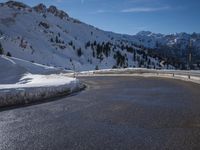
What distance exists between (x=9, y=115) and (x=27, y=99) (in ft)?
13.6

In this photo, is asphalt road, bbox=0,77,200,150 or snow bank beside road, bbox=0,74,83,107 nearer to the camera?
asphalt road, bbox=0,77,200,150

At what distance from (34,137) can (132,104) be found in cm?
697

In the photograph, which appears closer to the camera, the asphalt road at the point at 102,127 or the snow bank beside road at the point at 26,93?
the asphalt road at the point at 102,127

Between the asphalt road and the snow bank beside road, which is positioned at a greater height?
the snow bank beside road

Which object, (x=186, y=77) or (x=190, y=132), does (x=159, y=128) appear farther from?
(x=186, y=77)

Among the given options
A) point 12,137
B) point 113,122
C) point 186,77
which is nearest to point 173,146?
point 113,122

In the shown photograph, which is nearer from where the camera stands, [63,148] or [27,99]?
[63,148]

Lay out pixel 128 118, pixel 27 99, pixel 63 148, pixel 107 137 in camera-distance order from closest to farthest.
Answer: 1. pixel 63 148
2. pixel 107 137
3. pixel 128 118
4. pixel 27 99

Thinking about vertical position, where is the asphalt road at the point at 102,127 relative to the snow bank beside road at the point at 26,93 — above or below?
below

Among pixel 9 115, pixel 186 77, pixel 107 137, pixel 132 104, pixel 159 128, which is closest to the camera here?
pixel 107 137

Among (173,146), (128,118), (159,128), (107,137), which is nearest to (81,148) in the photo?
(107,137)

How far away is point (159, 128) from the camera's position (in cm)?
911

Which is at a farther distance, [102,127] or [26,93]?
[26,93]

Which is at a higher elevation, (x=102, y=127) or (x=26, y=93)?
(x=26, y=93)
